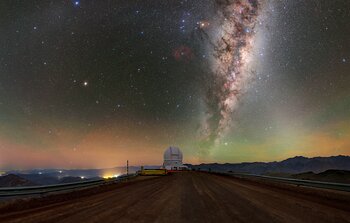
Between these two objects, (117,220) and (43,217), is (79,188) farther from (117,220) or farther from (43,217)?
(117,220)

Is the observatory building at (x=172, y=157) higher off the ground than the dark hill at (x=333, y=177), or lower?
higher

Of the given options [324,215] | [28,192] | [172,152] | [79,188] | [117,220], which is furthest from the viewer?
[172,152]

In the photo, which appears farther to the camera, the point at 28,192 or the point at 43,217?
the point at 28,192

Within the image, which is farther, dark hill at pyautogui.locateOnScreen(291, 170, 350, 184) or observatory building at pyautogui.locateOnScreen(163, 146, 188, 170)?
observatory building at pyautogui.locateOnScreen(163, 146, 188, 170)

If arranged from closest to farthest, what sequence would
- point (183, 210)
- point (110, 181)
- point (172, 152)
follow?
1. point (183, 210)
2. point (110, 181)
3. point (172, 152)

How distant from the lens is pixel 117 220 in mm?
6289

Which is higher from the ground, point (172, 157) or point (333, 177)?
point (172, 157)

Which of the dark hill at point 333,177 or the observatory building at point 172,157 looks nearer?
the dark hill at point 333,177

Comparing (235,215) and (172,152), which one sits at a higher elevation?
(172,152)

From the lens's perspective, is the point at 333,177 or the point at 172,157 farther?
the point at 172,157

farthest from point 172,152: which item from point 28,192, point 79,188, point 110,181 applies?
point 28,192

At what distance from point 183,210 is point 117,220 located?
7.37ft

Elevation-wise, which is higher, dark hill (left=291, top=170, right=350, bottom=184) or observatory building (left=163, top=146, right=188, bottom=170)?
observatory building (left=163, top=146, right=188, bottom=170)

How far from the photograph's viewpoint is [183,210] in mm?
7836
